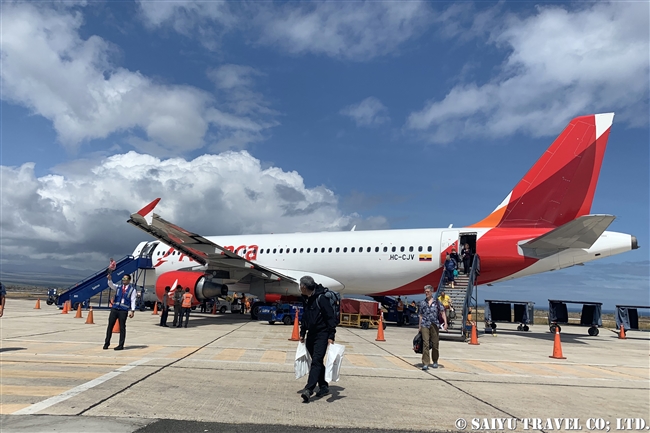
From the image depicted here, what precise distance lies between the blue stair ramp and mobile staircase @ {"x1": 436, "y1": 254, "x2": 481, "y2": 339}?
16.4 metres

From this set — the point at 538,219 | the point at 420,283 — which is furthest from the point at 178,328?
the point at 538,219

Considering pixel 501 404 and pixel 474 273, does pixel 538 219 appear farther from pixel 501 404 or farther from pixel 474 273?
pixel 501 404

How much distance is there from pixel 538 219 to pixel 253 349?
12.6m

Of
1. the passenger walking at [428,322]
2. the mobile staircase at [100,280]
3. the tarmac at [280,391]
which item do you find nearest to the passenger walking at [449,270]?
the tarmac at [280,391]

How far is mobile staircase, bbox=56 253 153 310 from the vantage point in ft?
74.9

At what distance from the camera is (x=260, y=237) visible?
23094 mm

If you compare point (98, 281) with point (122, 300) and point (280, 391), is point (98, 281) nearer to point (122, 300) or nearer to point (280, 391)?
point (122, 300)

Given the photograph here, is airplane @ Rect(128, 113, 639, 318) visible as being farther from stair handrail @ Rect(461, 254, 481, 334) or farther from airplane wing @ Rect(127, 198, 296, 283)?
stair handrail @ Rect(461, 254, 481, 334)

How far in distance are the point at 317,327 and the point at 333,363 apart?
512 millimetres

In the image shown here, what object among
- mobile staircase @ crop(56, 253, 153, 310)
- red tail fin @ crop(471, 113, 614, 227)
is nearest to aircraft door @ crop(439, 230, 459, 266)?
red tail fin @ crop(471, 113, 614, 227)

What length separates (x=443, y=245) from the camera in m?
17.9

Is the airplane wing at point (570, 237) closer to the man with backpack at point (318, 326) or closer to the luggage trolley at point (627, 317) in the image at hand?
the luggage trolley at point (627, 317)

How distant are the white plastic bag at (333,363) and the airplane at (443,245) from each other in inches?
438

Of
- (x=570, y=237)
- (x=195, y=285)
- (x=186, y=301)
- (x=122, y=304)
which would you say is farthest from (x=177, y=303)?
(x=570, y=237)
